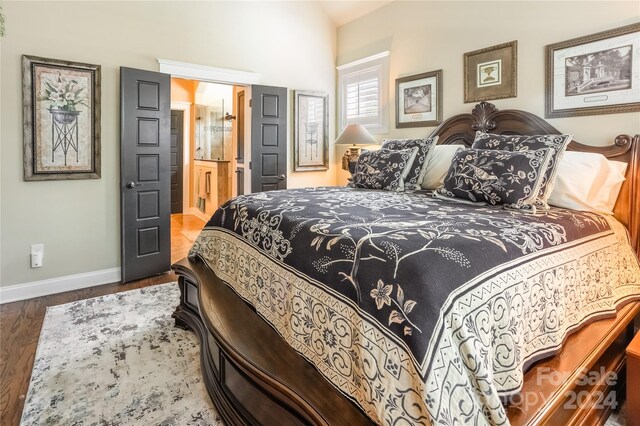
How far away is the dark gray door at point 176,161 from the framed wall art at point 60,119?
3.88 metres

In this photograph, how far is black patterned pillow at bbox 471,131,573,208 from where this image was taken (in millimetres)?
2092

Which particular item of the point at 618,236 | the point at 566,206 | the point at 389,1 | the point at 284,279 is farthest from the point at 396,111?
the point at 284,279

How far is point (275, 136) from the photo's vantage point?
435cm

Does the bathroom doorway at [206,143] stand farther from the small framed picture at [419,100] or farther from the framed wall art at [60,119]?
the small framed picture at [419,100]

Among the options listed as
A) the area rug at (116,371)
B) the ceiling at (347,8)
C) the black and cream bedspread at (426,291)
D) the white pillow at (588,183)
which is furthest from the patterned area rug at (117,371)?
the ceiling at (347,8)

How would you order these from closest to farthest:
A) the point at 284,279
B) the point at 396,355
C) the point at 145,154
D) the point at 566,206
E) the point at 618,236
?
the point at 396,355, the point at 284,279, the point at 618,236, the point at 566,206, the point at 145,154

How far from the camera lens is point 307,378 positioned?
1.24 meters

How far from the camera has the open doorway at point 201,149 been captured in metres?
5.67

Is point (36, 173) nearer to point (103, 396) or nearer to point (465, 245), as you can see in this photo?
point (103, 396)

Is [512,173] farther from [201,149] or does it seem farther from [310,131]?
[201,149]

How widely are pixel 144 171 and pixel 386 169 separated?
7.60 ft

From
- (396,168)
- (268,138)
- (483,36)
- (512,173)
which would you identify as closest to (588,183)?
(512,173)

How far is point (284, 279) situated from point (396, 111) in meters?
3.18

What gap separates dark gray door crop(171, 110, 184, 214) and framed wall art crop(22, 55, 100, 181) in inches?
153
